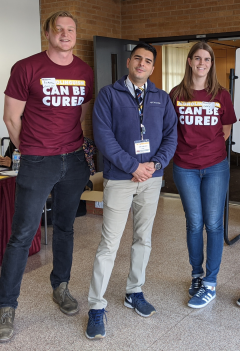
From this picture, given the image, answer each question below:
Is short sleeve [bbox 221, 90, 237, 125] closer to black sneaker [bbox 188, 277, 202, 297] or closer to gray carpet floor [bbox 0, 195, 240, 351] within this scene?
black sneaker [bbox 188, 277, 202, 297]

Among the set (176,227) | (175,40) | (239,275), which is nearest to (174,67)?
(175,40)

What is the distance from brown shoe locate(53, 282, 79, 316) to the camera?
277 cm

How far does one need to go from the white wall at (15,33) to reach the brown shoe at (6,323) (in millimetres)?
3560

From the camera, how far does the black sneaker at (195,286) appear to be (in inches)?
117

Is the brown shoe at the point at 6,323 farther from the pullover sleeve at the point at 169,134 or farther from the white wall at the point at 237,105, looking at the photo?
the white wall at the point at 237,105

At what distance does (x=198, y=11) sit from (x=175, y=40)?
0.51 metres

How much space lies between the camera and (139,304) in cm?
275

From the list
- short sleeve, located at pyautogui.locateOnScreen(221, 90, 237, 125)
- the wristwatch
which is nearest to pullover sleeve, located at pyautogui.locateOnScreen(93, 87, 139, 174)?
the wristwatch

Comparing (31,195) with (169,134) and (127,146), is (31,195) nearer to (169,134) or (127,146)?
(127,146)

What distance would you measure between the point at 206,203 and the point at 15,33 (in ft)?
13.6

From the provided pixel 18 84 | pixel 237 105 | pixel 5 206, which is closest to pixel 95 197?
pixel 5 206

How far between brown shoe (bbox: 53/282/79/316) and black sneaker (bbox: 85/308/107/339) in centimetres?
27

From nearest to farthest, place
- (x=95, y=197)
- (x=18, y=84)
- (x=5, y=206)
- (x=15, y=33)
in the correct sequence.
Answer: (x=18, y=84)
(x=5, y=206)
(x=95, y=197)
(x=15, y=33)

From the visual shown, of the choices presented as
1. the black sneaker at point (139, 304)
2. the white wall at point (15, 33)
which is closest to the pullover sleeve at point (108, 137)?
the black sneaker at point (139, 304)
